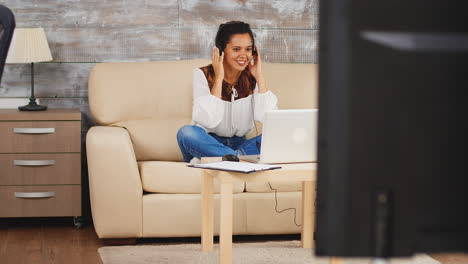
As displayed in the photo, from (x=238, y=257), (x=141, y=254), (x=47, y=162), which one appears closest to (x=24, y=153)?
(x=47, y=162)

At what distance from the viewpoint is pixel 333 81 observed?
65 centimetres

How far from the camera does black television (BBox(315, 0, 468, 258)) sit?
2.13 ft

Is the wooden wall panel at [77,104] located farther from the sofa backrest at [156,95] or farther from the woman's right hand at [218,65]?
the woman's right hand at [218,65]

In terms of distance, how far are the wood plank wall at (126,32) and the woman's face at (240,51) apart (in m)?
0.70

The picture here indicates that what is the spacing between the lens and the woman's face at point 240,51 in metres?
3.66

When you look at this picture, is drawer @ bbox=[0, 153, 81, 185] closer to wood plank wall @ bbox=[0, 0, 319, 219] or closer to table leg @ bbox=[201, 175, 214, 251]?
wood plank wall @ bbox=[0, 0, 319, 219]

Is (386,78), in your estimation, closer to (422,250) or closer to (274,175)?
(422,250)

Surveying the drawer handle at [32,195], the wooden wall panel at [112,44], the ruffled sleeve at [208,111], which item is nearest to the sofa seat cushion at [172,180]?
the ruffled sleeve at [208,111]

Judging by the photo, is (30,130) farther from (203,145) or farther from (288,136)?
(288,136)

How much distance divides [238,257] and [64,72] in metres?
1.78

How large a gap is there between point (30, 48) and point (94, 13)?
54cm

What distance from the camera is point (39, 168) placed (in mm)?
3738

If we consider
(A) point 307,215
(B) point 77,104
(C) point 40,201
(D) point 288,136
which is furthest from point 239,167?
(B) point 77,104

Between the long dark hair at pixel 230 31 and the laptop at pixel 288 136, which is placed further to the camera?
the long dark hair at pixel 230 31
